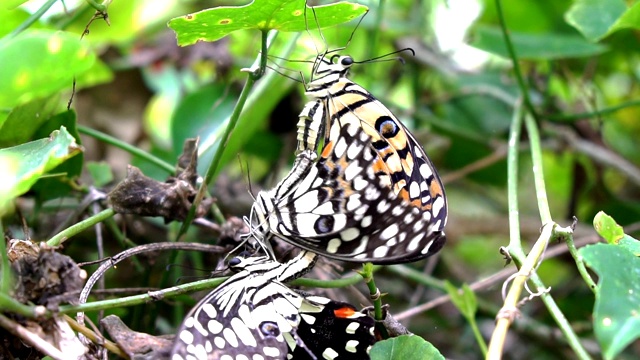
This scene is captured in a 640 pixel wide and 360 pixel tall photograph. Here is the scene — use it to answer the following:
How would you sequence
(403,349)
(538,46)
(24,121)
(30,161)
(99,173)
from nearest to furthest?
(30,161), (403,349), (24,121), (99,173), (538,46)

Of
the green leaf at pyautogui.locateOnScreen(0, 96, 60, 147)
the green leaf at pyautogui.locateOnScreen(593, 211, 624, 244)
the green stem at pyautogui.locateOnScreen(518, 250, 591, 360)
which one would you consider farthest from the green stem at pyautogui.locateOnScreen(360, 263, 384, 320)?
the green leaf at pyautogui.locateOnScreen(0, 96, 60, 147)

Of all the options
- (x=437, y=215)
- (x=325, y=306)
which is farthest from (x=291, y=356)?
(x=437, y=215)

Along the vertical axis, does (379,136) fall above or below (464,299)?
above

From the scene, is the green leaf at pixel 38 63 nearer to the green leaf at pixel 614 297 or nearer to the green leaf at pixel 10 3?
the green leaf at pixel 10 3

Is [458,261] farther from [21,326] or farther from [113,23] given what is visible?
[21,326]

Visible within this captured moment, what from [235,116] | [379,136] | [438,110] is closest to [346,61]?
[379,136]

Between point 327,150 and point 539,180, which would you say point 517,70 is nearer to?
point 539,180

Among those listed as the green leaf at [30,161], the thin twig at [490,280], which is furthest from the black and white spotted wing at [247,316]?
the thin twig at [490,280]
